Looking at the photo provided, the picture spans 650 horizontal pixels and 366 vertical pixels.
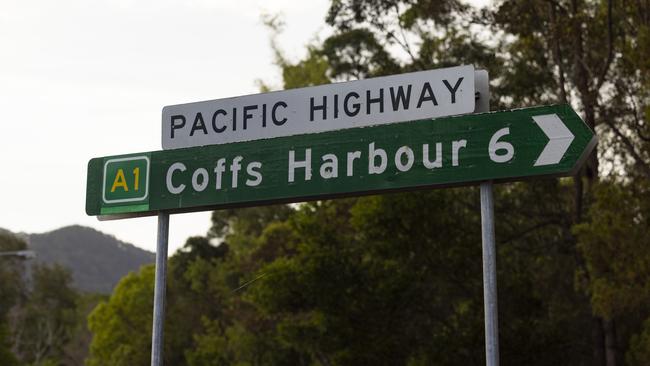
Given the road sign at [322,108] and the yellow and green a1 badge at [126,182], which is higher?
the road sign at [322,108]

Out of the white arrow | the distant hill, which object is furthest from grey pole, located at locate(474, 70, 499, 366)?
the distant hill

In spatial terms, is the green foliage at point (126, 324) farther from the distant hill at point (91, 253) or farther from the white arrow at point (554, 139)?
the distant hill at point (91, 253)

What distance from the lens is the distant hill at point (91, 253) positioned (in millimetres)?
176375

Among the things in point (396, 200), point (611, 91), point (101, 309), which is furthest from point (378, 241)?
point (101, 309)

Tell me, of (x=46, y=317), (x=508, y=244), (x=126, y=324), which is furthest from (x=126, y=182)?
(x=46, y=317)

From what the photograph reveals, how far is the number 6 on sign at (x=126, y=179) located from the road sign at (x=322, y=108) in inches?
8.7

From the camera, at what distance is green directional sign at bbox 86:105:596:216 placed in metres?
6.02

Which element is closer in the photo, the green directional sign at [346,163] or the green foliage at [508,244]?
the green directional sign at [346,163]

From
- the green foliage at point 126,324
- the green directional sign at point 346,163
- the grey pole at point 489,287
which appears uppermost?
the green foliage at point 126,324

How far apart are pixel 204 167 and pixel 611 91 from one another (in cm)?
1949

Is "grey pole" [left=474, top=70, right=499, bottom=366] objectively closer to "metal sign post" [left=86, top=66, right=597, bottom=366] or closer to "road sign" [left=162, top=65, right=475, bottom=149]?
"metal sign post" [left=86, top=66, right=597, bottom=366]

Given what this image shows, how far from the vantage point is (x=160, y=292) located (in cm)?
677

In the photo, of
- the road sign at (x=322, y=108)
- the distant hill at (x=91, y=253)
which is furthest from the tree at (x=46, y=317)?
the distant hill at (x=91, y=253)

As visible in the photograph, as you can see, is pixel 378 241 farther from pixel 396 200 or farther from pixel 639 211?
pixel 639 211
